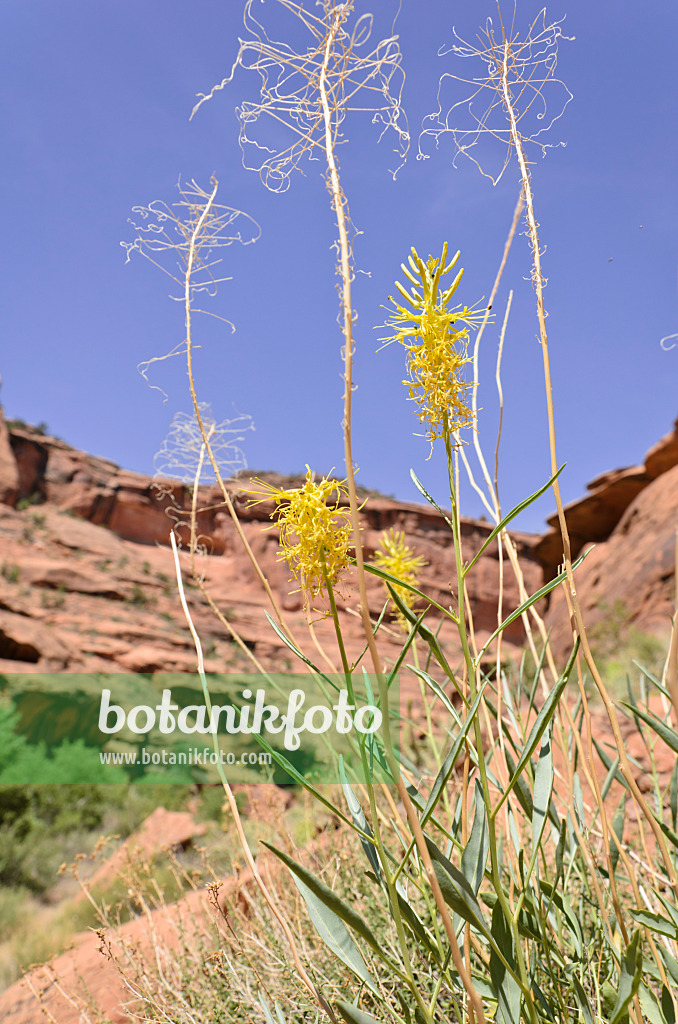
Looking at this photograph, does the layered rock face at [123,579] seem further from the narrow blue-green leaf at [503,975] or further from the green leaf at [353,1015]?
the green leaf at [353,1015]

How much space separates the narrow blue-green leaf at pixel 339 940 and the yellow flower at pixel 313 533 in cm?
43

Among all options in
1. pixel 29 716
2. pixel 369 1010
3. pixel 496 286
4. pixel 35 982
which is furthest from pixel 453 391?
pixel 29 716

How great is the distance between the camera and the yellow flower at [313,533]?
0.81 meters

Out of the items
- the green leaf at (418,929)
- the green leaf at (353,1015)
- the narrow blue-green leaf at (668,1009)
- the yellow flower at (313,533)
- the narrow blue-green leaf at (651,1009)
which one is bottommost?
the narrow blue-green leaf at (651,1009)

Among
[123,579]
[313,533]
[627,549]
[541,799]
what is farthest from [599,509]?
[313,533]

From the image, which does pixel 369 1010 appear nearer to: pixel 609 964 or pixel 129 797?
pixel 609 964

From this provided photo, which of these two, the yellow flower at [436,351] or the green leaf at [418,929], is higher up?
the yellow flower at [436,351]

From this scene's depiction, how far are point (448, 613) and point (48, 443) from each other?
30717 mm

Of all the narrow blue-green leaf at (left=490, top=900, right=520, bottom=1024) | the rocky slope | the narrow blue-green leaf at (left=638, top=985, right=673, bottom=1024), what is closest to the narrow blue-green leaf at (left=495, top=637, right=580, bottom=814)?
the narrow blue-green leaf at (left=490, top=900, right=520, bottom=1024)

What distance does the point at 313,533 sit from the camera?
0.80 meters

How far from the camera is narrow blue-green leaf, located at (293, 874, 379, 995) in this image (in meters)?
0.81

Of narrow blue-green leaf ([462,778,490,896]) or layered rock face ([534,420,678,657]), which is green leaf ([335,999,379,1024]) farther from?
layered rock face ([534,420,678,657])

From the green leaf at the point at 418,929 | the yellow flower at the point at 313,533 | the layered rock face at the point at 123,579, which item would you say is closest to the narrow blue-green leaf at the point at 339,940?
the green leaf at the point at 418,929

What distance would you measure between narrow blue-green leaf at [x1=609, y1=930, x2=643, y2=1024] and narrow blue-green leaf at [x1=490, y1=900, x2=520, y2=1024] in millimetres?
120
